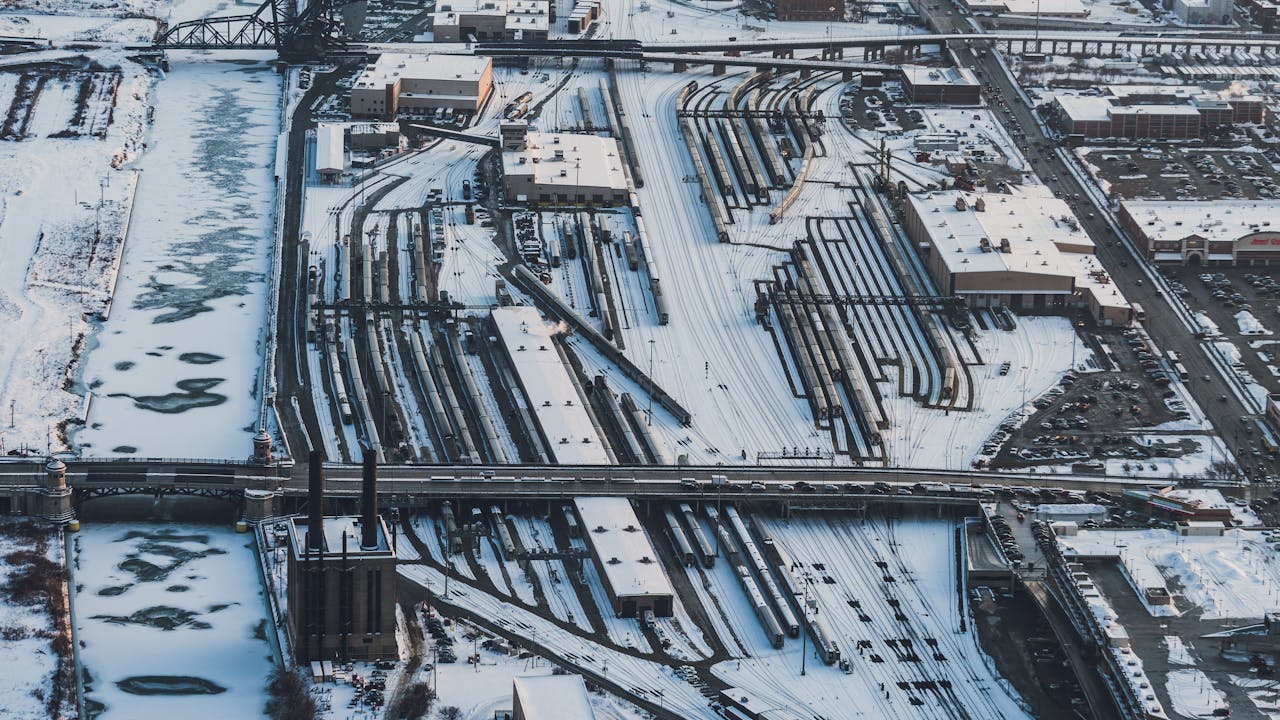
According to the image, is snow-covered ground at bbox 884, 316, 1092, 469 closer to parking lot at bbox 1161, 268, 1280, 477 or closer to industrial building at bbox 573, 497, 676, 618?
parking lot at bbox 1161, 268, 1280, 477

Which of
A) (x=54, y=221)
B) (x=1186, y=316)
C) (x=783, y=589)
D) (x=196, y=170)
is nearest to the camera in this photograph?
(x=783, y=589)

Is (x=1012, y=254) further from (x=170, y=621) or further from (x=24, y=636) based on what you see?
(x=24, y=636)

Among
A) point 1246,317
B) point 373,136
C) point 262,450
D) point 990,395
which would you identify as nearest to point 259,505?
point 262,450

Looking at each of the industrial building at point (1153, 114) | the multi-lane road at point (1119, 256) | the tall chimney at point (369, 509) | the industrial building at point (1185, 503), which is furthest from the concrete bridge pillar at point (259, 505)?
the industrial building at point (1153, 114)

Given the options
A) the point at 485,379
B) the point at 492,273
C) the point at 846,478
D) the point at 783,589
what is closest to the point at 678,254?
the point at 492,273

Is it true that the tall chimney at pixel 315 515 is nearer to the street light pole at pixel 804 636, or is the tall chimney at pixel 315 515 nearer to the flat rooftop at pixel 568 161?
the street light pole at pixel 804 636

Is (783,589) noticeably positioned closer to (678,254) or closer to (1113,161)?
(678,254)

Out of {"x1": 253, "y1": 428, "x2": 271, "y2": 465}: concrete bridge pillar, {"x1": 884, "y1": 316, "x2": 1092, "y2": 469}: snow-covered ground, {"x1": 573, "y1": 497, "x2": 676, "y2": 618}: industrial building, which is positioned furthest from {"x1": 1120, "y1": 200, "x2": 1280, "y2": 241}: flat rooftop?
{"x1": 253, "y1": 428, "x2": 271, "y2": 465}: concrete bridge pillar

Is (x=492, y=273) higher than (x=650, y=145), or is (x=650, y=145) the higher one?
(x=650, y=145)
